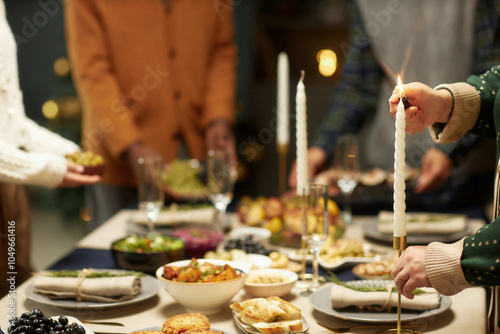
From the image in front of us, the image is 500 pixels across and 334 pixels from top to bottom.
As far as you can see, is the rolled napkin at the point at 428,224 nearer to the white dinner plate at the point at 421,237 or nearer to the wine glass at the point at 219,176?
the white dinner plate at the point at 421,237

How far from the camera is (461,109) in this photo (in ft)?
4.27

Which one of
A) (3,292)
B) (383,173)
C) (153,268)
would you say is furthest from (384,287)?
(383,173)

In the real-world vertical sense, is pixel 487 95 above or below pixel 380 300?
above

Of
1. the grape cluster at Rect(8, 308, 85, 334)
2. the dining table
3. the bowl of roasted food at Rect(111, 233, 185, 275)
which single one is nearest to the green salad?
the bowl of roasted food at Rect(111, 233, 185, 275)

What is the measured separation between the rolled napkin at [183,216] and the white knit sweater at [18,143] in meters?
0.37

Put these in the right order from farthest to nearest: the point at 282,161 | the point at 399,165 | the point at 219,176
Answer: the point at 282,161 → the point at 219,176 → the point at 399,165

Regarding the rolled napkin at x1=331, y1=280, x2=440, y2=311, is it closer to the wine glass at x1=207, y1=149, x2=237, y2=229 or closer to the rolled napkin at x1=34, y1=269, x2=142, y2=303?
the rolled napkin at x1=34, y1=269, x2=142, y2=303

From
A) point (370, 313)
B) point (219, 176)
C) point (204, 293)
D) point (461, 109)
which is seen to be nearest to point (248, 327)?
point (204, 293)

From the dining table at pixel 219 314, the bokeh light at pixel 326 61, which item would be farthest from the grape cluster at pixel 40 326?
the bokeh light at pixel 326 61

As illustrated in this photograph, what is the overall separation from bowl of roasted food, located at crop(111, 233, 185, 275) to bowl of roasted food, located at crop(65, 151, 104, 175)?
28cm

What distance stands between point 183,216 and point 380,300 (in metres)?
0.96

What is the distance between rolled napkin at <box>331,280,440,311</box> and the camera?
122cm

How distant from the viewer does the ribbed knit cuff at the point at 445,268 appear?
995mm

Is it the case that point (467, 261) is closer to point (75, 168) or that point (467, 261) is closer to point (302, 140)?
point (302, 140)
